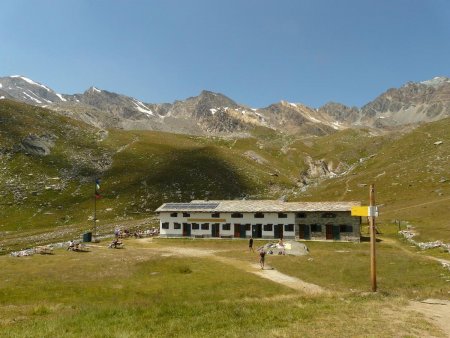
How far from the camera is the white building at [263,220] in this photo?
71.9 metres

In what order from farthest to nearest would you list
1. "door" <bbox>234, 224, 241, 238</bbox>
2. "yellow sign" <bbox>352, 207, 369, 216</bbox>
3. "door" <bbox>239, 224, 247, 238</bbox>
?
"door" <bbox>234, 224, 241, 238</bbox>, "door" <bbox>239, 224, 247, 238</bbox>, "yellow sign" <bbox>352, 207, 369, 216</bbox>

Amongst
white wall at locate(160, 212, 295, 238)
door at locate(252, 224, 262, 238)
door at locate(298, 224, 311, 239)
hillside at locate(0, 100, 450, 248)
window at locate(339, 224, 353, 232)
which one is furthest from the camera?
hillside at locate(0, 100, 450, 248)

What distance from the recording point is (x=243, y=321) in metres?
18.6

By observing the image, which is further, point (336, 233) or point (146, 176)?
point (146, 176)

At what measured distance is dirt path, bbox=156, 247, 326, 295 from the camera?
36.8 m

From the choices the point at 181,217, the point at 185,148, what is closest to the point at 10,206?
the point at 181,217

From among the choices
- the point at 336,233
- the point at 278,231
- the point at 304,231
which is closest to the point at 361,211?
the point at 336,233

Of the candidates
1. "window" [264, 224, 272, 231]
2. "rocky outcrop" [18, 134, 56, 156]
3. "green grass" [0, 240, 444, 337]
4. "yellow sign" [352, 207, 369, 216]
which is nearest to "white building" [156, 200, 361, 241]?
"window" [264, 224, 272, 231]

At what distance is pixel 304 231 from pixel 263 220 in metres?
7.86

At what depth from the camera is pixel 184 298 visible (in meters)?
32.6

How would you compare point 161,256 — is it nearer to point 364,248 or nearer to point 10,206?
point 364,248

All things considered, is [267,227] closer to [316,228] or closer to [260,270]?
[316,228]

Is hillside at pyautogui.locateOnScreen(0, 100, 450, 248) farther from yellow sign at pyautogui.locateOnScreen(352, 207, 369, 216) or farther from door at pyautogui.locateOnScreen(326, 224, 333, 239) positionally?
yellow sign at pyautogui.locateOnScreen(352, 207, 369, 216)

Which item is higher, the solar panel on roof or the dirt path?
the solar panel on roof
